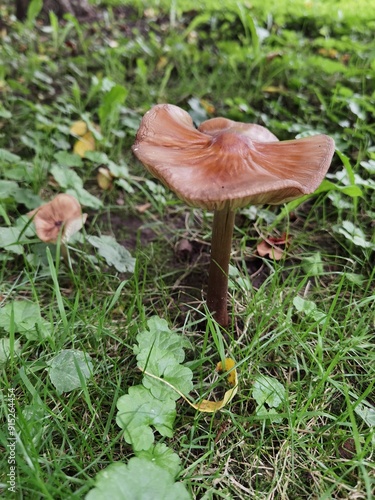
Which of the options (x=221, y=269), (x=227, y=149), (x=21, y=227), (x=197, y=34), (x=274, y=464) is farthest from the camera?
(x=197, y=34)

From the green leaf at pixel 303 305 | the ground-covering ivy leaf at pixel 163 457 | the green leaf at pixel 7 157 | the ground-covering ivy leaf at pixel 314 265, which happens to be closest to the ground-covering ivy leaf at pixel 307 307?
the green leaf at pixel 303 305

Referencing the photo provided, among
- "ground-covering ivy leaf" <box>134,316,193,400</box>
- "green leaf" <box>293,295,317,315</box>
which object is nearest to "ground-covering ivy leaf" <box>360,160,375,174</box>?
"green leaf" <box>293,295,317,315</box>

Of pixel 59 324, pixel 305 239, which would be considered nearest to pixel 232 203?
pixel 59 324

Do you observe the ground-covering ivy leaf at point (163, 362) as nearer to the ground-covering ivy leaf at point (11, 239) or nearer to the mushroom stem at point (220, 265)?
the mushroom stem at point (220, 265)

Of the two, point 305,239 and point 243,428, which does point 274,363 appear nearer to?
point 243,428

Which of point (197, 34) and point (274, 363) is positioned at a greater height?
point (197, 34)

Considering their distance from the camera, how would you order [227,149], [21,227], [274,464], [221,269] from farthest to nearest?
[21,227], [221,269], [227,149], [274,464]

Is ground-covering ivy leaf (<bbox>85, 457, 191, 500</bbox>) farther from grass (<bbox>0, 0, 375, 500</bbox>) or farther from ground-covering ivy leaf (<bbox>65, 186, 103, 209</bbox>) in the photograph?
ground-covering ivy leaf (<bbox>65, 186, 103, 209</bbox>)
